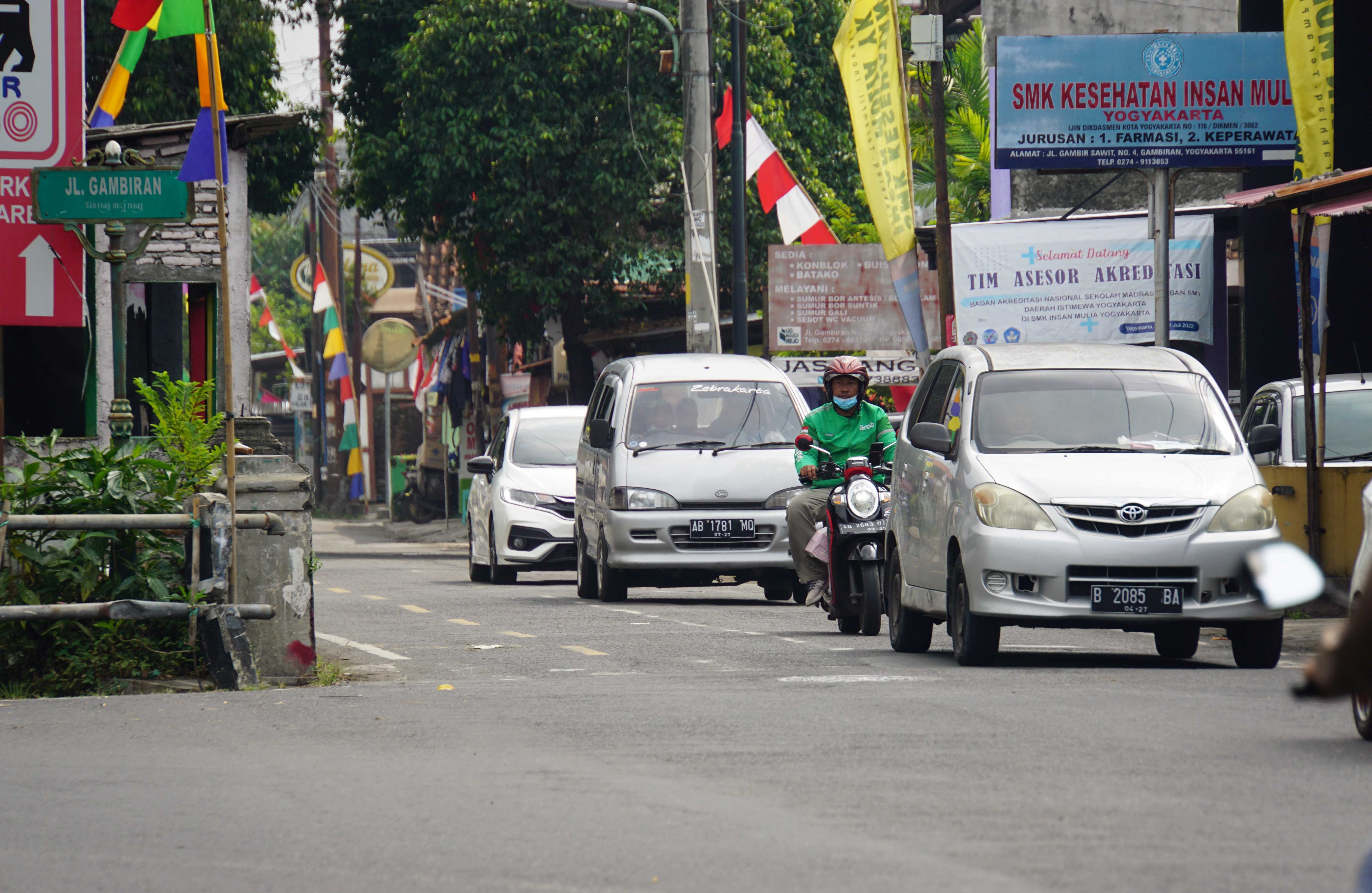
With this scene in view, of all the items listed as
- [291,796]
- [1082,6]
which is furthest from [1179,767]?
[1082,6]

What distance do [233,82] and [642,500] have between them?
14.0 meters

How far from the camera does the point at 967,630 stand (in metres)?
10.6

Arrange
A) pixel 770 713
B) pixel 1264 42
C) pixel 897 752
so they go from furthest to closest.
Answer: pixel 1264 42 → pixel 770 713 → pixel 897 752

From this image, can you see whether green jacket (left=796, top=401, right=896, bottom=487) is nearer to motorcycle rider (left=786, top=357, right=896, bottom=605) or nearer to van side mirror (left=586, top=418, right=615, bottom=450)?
motorcycle rider (left=786, top=357, right=896, bottom=605)

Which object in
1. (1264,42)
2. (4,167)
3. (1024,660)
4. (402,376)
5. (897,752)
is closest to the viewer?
(897,752)

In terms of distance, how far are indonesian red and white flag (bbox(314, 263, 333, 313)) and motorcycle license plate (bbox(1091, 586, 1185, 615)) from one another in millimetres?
38934

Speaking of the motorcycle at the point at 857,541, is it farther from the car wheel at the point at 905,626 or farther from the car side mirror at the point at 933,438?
the car side mirror at the point at 933,438

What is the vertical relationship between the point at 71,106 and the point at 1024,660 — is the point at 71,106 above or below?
above

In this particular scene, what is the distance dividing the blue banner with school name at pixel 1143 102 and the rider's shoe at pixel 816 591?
24.9 feet

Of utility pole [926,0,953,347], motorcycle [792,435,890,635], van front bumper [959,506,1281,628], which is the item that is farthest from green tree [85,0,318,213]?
van front bumper [959,506,1281,628]

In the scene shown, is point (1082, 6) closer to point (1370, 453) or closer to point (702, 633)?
point (1370, 453)

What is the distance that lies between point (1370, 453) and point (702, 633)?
550cm

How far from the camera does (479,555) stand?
21.4 metres

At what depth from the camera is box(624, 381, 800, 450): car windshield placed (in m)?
17.0
